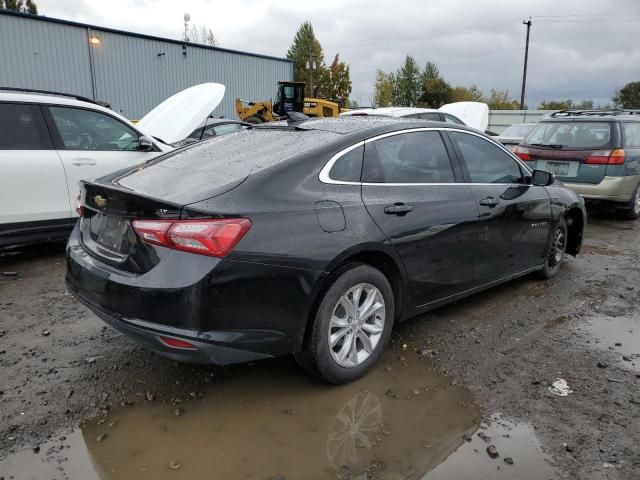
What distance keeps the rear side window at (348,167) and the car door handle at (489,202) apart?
1.19m

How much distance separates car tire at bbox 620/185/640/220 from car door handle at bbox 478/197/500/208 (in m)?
5.18

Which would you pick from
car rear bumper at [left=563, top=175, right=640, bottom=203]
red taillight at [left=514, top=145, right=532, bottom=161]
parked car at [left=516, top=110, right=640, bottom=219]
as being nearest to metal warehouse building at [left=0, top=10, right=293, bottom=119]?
red taillight at [left=514, top=145, right=532, bottom=161]

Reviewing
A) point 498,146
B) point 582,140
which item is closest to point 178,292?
point 498,146

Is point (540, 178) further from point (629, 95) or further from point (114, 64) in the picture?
point (629, 95)

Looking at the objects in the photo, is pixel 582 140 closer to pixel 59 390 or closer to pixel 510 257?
pixel 510 257

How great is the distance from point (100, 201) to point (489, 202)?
2.75 metres

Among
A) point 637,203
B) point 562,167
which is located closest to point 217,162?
point 562,167

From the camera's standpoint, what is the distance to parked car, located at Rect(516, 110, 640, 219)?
7.65m

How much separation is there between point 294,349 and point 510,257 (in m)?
2.33

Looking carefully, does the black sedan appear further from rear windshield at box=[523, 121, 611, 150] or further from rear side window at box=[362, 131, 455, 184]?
rear windshield at box=[523, 121, 611, 150]

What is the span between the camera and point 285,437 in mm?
2676

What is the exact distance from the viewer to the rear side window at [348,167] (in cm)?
312

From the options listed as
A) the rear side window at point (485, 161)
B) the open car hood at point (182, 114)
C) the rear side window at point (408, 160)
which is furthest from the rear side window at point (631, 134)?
the open car hood at point (182, 114)

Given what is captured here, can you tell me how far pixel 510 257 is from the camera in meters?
4.37
